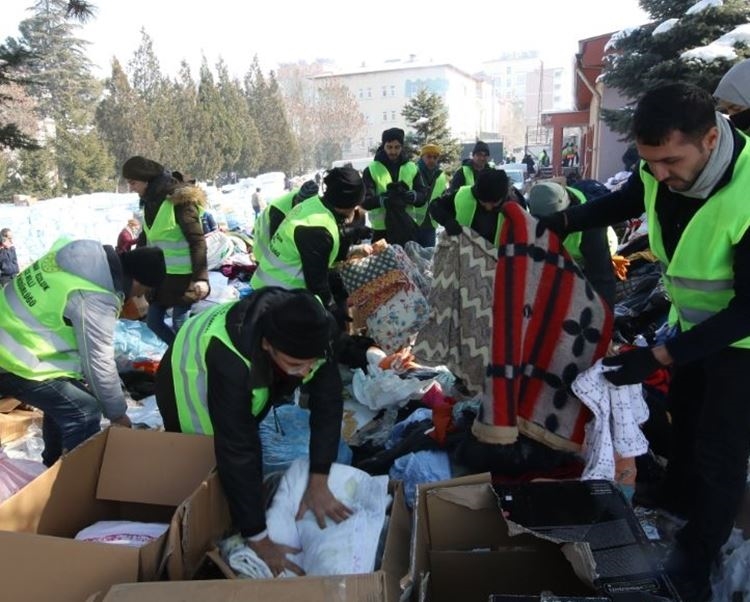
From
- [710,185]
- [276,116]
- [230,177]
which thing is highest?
[710,185]

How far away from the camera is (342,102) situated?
1997 inches

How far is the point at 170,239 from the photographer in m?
3.93

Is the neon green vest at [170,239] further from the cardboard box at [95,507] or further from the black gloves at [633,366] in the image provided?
the black gloves at [633,366]

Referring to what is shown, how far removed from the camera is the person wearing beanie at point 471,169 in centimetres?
632

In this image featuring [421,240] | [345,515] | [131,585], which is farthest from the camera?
[421,240]

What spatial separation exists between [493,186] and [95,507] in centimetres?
251

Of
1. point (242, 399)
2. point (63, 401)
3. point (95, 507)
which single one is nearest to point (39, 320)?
point (63, 401)

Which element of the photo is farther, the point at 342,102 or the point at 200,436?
the point at 342,102

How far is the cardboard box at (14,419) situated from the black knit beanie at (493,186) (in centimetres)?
273

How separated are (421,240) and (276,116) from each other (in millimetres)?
32956

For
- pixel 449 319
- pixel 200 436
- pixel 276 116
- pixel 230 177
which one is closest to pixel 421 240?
pixel 449 319

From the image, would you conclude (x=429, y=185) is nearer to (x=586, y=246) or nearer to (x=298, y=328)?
(x=586, y=246)

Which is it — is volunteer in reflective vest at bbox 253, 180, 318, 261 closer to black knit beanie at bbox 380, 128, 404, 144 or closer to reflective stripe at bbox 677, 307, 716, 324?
black knit beanie at bbox 380, 128, 404, 144

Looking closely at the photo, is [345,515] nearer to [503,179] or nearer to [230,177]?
[503,179]
